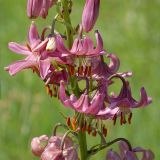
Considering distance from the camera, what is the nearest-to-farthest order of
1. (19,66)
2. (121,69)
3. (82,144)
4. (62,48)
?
1. (62,48)
2. (19,66)
3. (82,144)
4. (121,69)

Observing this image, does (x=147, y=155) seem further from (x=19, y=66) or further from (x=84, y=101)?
(x=19, y=66)

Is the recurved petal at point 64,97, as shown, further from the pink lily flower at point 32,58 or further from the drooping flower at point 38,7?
the drooping flower at point 38,7

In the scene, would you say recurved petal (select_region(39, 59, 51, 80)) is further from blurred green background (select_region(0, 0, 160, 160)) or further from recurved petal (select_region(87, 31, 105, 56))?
blurred green background (select_region(0, 0, 160, 160))

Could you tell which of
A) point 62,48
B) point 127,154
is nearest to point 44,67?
point 62,48

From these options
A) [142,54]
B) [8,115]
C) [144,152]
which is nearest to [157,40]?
[142,54]

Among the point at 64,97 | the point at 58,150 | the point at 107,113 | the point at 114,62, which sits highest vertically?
the point at 114,62

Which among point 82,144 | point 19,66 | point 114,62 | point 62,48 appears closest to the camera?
point 62,48

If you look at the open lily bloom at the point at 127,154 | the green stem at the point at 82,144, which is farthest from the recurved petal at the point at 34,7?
the open lily bloom at the point at 127,154

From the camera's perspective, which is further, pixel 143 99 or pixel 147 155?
pixel 147 155
